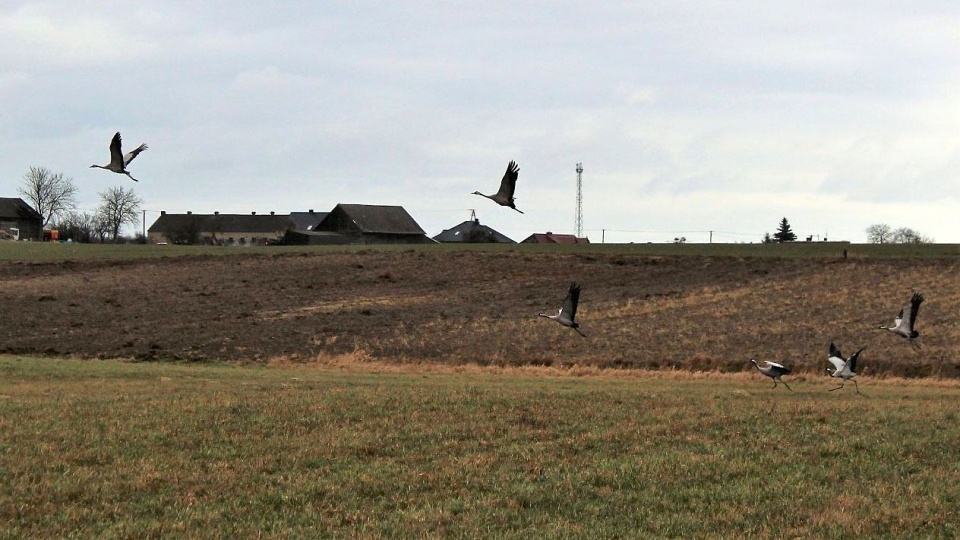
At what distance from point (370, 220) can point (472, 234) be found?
11.3 metres

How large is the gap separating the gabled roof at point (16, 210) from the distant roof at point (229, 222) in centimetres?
2044

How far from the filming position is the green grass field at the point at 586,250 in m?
64.8

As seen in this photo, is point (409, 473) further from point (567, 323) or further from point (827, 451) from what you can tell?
point (567, 323)

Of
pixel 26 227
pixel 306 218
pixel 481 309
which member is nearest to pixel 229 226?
pixel 306 218

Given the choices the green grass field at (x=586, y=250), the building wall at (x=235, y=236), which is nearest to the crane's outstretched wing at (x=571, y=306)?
the green grass field at (x=586, y=250)

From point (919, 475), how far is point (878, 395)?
43.7 feet

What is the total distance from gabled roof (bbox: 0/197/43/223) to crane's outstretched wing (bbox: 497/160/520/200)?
135 meters

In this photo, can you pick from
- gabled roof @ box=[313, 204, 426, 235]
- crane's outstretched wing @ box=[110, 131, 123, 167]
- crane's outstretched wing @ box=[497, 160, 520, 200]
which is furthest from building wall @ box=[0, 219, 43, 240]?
crane's outstretched wing @ box=[497, 160, 520, 200]

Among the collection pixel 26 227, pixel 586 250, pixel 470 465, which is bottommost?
pixel 470 465

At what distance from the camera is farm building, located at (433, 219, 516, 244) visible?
122m

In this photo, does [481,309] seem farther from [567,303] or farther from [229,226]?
[229,226]

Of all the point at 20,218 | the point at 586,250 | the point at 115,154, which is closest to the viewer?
the point at 115,154

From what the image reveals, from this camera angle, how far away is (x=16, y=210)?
5635 inches

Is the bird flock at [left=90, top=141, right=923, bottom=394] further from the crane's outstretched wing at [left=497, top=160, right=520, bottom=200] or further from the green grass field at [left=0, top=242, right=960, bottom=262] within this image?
the green grass field at [left=0, top=242, right=960, bottom=262]
